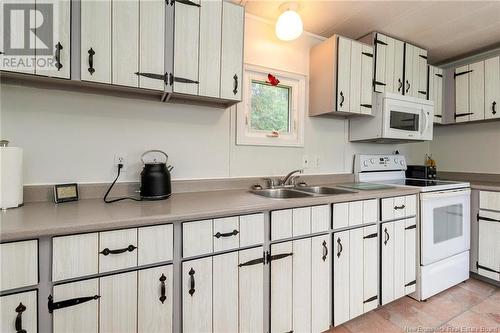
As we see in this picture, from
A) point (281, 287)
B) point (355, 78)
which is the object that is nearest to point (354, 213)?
point (281, 287)

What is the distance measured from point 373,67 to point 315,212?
1538 millimetres

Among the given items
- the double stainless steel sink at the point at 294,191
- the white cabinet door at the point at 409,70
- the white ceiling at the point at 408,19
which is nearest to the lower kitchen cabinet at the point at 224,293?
the double stainless steel sink at the point at 294,191

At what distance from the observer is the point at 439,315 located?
5.82 feet

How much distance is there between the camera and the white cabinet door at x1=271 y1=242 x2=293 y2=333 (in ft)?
4.45

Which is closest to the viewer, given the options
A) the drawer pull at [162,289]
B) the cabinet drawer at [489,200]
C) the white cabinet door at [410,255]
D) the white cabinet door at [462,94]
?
the drawer pull at [162,289]

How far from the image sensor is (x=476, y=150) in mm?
2754

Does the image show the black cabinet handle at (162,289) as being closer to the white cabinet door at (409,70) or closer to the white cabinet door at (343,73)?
the white cabinet door at (343,73)

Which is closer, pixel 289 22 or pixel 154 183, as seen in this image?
pixel 154 183

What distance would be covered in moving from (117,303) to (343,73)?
216 cm

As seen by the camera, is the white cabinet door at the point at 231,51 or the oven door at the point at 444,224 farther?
the oven door at the point at 444,224

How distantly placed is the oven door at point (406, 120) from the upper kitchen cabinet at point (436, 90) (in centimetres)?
36

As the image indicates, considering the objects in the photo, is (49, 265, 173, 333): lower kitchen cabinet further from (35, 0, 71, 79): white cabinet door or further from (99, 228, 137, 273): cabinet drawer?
(35, 0, 71, 79): white cabinet door

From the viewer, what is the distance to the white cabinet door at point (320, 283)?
148 centimetres

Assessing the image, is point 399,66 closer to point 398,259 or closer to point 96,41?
point 398,259
